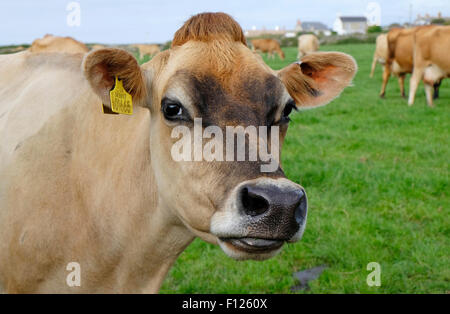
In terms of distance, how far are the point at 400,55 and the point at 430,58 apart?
4.87 ft

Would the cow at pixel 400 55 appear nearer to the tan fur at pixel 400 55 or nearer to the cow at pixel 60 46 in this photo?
the tan fur at pixel 400 55

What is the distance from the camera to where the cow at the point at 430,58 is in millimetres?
11750

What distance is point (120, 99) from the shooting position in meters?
2.44

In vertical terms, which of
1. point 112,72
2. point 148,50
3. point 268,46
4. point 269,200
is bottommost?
point 148,50

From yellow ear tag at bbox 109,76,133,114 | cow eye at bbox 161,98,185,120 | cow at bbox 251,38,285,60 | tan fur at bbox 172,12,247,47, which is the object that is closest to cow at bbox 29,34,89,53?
tan fur at bbox 172,12,247,47

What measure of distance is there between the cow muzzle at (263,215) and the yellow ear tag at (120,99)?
0.83 meters

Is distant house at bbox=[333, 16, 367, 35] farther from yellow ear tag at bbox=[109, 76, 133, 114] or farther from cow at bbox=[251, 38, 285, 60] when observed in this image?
yellow ear tag at bbox=[109, 76, 133, 114]

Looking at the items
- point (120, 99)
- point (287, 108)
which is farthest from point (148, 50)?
point (287, 108)

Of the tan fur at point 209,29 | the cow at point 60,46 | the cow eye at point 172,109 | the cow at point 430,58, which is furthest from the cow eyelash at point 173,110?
the cow at point 430,58

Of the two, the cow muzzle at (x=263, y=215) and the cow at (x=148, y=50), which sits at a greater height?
the cow muzzle at (x=263, y=215)

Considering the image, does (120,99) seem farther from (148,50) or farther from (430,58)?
(148,50)

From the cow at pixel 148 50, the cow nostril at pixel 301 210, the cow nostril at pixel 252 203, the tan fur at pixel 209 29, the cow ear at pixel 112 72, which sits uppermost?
the tan fur at pixel 209 29

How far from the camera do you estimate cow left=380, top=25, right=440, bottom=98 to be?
525 inches
